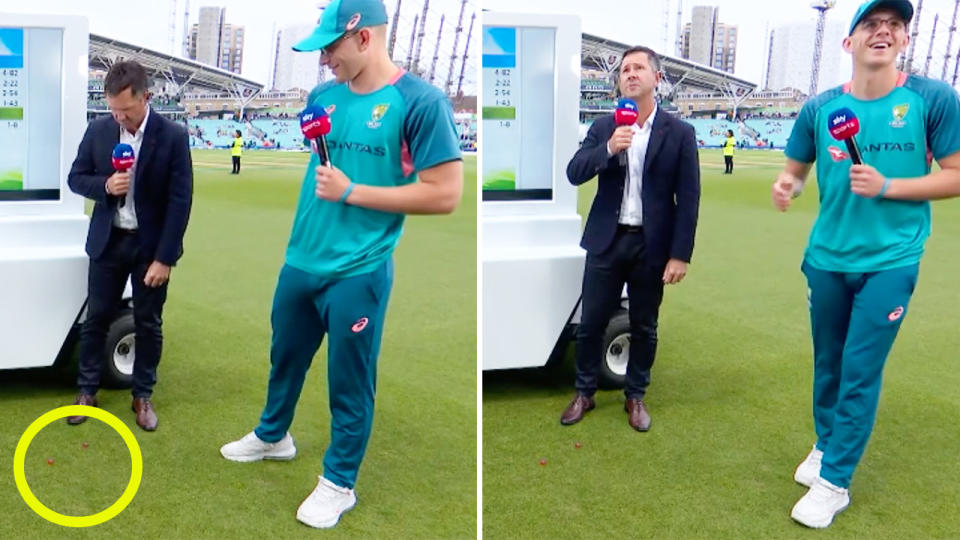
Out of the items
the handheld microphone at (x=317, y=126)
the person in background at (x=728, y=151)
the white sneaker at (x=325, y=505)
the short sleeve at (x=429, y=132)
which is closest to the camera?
the handheld microphone at (x=317, y=126)

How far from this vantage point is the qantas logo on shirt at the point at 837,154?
1.91 metres

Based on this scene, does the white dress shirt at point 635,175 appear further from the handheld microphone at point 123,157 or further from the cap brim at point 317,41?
the handheld microphone at point 123,157

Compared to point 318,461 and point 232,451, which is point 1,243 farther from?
point 318,461

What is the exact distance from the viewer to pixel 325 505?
6.64ft

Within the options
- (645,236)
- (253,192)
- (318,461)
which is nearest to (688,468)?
(645,236)

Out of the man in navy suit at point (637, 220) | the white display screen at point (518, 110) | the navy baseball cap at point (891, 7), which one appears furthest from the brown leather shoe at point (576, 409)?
the navy baseball cap at point (891, 7)

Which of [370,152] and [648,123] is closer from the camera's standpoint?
[370,152]

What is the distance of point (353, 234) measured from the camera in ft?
6.10

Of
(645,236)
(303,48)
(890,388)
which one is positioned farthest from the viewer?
(890,388)

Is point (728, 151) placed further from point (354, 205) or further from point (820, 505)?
point (354, 205)

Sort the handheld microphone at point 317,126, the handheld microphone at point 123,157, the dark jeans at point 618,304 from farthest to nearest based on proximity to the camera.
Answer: the dark jeans at point 618,304
the handheld microphone at point 123,157
the handheld microphone at point 317,126

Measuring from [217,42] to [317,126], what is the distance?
1.80 feet

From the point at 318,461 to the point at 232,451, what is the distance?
0.22 m

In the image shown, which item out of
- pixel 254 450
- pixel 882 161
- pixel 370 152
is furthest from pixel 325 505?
pixel 882 161
